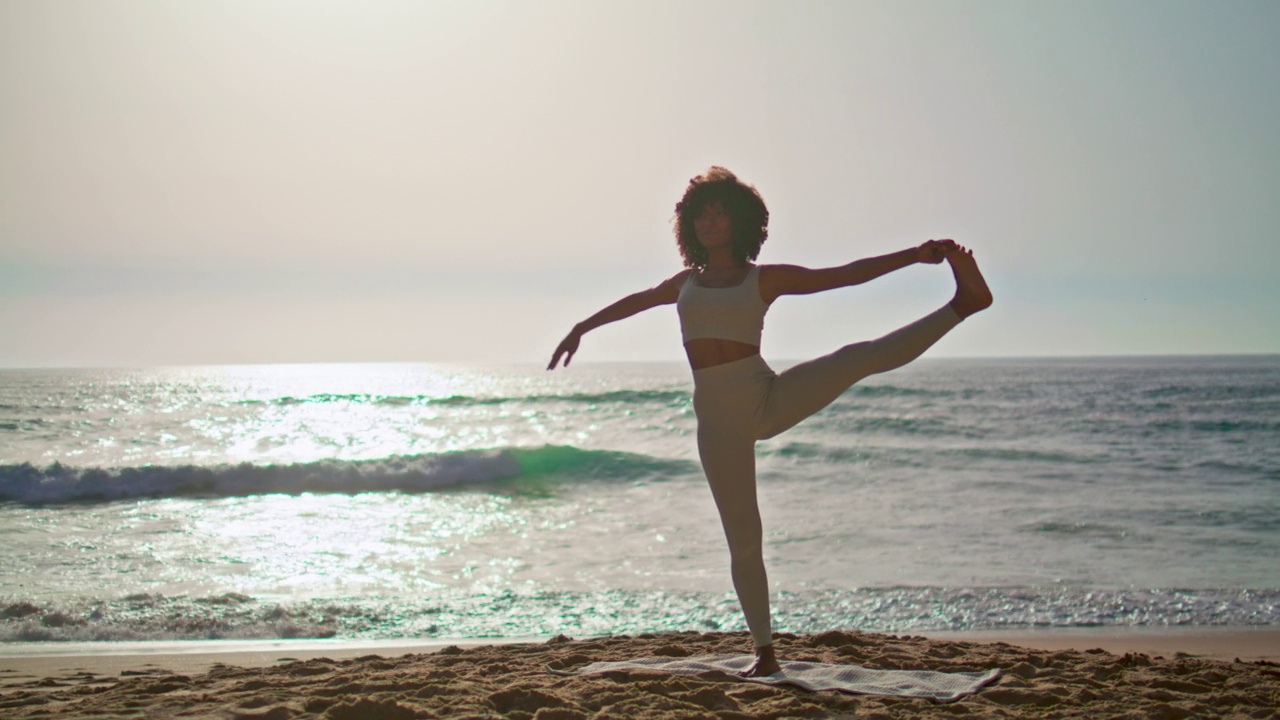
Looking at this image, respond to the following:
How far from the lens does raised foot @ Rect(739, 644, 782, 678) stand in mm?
4484

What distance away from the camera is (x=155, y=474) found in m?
19.2

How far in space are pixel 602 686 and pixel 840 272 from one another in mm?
2035

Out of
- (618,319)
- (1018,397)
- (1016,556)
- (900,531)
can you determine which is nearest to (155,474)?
(900,531)

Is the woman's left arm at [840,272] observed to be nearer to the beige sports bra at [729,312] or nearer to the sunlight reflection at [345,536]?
the beige sports bra at [729,312]

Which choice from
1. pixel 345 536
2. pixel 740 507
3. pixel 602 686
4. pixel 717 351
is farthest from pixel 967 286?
pixel 345 536

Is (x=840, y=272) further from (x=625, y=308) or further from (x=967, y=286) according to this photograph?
(x=625, y=308)

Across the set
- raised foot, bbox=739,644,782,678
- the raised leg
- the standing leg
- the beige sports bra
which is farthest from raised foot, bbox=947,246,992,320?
raised foot, bbox=739,644,782,678

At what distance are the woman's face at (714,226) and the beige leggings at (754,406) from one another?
0.54 metres

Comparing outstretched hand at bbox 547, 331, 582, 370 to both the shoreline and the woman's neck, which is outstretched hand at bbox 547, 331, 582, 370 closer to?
the woman's neck

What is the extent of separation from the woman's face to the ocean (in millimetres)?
3982

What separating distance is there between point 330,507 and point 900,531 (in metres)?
8.95

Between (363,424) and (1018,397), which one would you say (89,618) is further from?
(1018,397)

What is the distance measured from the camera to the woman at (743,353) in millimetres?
4125

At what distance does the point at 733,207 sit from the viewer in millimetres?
4348
